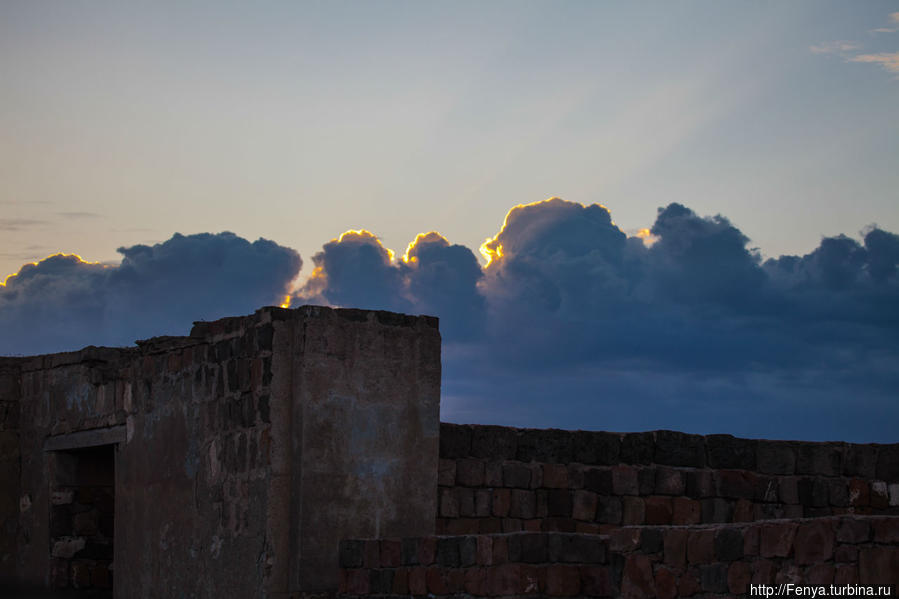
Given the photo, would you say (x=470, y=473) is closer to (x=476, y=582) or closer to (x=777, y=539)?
(x=476, y=582)

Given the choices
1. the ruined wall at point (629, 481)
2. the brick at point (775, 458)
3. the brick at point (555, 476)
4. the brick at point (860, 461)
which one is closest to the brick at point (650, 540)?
the ruined wall at point (629, 481)

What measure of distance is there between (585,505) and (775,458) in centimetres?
206

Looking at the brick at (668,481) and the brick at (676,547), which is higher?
the brick at (668,481)

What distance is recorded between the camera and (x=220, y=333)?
10.6 meters

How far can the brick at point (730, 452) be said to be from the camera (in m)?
12.0

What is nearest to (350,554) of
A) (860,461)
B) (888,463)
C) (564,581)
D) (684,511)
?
(564,581)

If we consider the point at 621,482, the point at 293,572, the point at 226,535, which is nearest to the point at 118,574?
the point at 226,535

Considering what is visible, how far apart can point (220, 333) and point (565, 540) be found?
11.6 feet

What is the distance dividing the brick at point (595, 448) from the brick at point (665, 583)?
3801 mm

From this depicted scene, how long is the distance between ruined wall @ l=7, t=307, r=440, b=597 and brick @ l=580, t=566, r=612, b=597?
1993 mm

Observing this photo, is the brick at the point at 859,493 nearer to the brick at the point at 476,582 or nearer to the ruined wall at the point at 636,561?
the ruined wall at the point at 636,561

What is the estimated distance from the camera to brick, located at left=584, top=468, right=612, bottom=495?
11445mm

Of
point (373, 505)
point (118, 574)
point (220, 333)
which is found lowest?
point (118, 574)

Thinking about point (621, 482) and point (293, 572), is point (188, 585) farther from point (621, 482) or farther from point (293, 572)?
point (621, 482)
